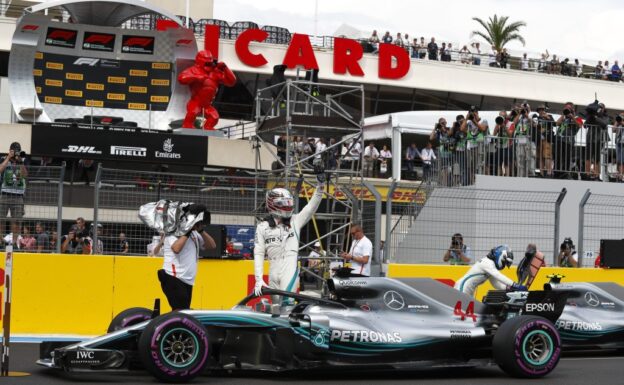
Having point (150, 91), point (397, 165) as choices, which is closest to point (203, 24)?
point (150, 91)

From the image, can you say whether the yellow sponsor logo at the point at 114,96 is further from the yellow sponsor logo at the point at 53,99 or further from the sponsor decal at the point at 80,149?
the sponsor decal at the point at 80,149

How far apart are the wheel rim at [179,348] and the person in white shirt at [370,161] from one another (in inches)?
695

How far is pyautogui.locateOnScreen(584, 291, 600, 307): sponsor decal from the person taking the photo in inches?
523

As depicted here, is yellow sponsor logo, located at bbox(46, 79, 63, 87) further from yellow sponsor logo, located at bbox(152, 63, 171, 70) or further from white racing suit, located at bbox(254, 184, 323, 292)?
white racing suit, located at bbox(254, 184, 323, 292)

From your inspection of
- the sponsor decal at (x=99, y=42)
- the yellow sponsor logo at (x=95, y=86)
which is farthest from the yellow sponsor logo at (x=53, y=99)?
the sponsor decal at (x=99, y=42)

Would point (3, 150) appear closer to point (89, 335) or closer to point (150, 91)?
point (150, 91)

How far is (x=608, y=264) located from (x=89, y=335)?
808 centimetres

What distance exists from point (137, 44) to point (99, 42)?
1.04 m

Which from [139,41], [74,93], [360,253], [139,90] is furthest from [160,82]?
[360,253]

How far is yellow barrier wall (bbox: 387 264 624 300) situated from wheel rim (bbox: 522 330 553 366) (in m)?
5.63

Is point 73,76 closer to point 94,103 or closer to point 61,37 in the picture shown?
point 94,103

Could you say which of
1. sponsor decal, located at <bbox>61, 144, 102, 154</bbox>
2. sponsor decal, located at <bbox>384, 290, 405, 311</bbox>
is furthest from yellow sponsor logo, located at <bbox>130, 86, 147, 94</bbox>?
sponsor decal, located at <bbox>384, 290, 405, 311</bbox>

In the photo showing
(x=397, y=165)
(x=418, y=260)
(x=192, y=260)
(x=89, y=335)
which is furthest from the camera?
(x=397, y=165)

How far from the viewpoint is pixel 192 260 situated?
1094 centimetres
